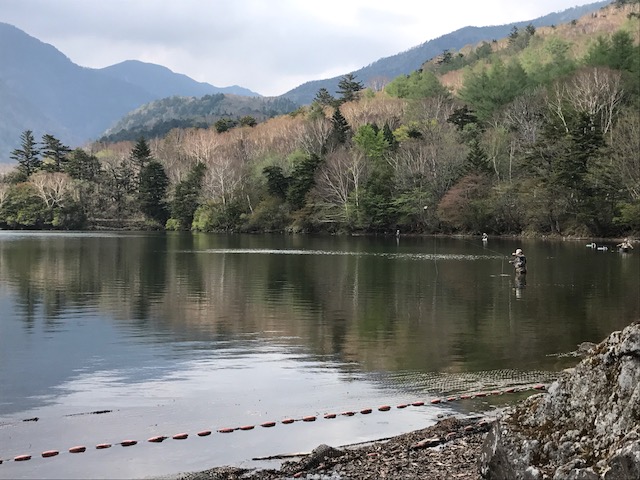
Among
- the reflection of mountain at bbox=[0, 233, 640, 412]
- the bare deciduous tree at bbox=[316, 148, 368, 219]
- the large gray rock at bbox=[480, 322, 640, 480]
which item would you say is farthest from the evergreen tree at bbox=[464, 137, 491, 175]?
the large gray rock at bbox=[480, 322, 640, 480]

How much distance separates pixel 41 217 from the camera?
118 m

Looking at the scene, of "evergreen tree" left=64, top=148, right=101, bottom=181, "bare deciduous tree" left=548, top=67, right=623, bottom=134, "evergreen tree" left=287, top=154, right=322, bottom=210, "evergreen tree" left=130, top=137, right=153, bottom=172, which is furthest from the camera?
"evergreen tree" left=130, top=137, right=153, bottom=172

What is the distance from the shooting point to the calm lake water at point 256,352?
11383 mm

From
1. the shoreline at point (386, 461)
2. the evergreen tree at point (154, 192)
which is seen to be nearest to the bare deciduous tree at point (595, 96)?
the evergreen tree at point (154, 192)

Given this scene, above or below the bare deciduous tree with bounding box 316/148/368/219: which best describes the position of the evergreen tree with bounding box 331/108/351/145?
above

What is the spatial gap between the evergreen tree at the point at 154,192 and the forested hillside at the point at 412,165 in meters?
0.19

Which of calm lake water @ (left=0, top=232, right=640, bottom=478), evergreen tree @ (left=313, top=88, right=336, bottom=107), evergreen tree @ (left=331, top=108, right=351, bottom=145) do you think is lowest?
calm lake water @ (left=0, top=232, right=640, bottom=478)

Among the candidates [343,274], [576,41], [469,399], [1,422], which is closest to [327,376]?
[469,399]

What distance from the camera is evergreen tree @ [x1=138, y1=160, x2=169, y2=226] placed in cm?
11956

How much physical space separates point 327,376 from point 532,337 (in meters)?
7.45

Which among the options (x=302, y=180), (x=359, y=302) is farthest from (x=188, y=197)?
(x=359, y=302)

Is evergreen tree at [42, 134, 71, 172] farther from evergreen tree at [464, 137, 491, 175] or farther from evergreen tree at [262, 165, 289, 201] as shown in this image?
evergreen tree at [464, 137, 491, 175]

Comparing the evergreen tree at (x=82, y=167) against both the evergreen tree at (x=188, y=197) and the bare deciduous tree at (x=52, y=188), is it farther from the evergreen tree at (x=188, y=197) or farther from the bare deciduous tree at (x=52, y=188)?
the evergreen tree at (x=188, y=197)

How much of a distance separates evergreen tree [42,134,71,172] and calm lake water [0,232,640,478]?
98.5 m
